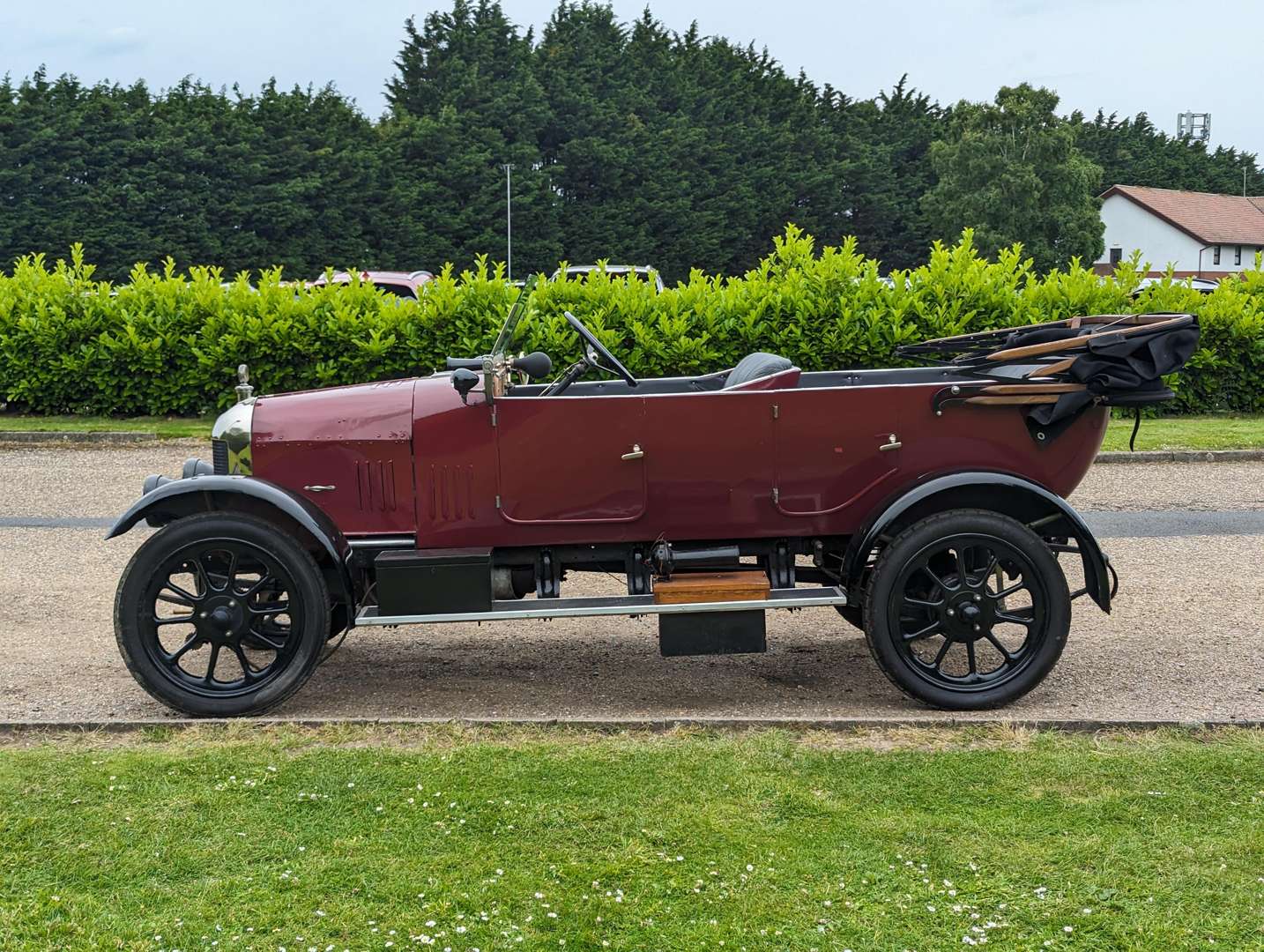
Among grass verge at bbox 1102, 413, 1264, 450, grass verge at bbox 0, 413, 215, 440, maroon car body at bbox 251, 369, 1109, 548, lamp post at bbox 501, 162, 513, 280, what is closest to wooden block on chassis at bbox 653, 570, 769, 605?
maroon car body at bbox 251, 369, 1109, 548

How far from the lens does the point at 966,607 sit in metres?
5.16

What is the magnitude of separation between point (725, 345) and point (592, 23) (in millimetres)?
58363

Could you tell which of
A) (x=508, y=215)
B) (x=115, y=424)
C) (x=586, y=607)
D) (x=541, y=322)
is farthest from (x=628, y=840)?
(x=508, y=215)

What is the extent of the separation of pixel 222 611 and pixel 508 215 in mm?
47521

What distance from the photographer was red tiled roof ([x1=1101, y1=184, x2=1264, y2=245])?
238 feet

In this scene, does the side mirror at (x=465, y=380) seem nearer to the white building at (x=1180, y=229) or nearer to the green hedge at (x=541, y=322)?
the green hedge at (x=541, y=322)

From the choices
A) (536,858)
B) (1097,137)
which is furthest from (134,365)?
(1097,137)

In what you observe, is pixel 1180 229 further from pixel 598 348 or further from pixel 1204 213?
pixel 598 348

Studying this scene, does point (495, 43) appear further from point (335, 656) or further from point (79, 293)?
point (335, 656)

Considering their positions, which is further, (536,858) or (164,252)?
(164,252)

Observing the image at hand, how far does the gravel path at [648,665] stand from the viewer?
5363mm

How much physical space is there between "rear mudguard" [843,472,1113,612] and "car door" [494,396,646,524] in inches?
38.1

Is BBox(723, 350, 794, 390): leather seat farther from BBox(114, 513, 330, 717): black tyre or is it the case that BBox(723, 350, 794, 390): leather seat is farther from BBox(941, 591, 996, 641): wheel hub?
BBox(114, 513, 330, 717): black tyre

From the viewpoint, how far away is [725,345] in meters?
13.4
